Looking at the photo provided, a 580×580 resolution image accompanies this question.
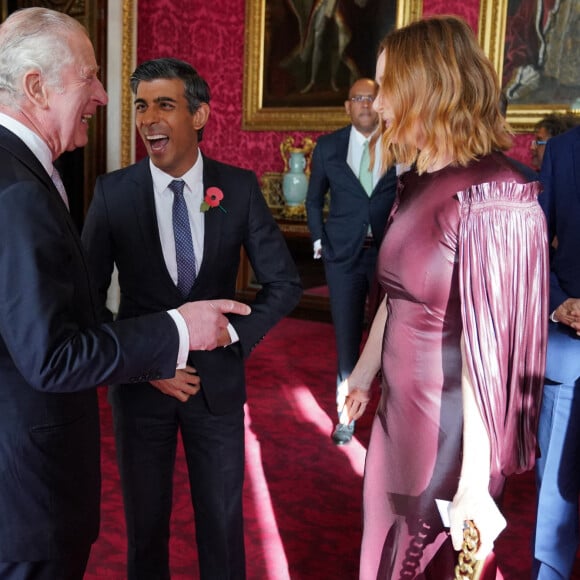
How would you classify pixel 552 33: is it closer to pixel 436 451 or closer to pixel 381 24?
pixel 381 24

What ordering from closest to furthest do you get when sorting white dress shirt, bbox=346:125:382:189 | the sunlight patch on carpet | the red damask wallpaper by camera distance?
the sunlight patch on carpet < white dress shirt, bbox=346:125:382:189 < the red damask wallpaper

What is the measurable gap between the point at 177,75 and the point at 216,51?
6.78 m

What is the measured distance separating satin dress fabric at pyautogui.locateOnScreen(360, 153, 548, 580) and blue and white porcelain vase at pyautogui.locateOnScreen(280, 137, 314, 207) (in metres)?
5.99

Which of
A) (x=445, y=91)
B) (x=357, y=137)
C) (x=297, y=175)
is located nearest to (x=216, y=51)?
(x=297, y=175)

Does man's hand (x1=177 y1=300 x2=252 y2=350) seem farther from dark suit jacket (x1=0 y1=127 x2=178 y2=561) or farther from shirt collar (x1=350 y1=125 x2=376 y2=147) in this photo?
shirt collar (x1=350 y1=125 x2=376 y2=147)

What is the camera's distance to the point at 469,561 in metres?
1.48

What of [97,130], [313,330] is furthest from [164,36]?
[313,330]

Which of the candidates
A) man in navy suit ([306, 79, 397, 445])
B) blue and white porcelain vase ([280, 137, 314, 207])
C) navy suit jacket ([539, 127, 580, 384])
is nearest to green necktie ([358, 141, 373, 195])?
man in navy suit ([306, 79, 397, 445])

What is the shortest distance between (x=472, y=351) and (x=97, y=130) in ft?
24.4

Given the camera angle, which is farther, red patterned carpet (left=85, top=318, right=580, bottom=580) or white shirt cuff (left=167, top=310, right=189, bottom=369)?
red patterned carpet (left=85, top=318, right=580, bottom=580)

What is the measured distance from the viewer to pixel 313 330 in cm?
728

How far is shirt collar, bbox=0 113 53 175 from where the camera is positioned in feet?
5.07

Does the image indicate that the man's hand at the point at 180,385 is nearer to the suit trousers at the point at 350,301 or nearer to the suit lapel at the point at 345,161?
the suit trousers at the point at 350,301

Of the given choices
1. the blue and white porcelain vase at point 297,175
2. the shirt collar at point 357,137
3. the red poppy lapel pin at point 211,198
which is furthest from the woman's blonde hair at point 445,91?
the blue and white porcelain vase at point 297,175
